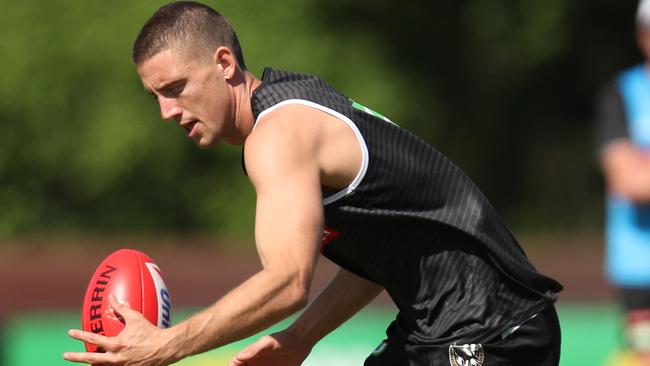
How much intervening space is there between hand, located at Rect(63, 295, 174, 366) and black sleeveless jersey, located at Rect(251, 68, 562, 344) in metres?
0.67

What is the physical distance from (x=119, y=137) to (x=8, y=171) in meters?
1.33

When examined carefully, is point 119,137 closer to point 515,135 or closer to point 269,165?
point 515,135

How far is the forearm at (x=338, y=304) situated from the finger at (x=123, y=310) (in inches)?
33.2

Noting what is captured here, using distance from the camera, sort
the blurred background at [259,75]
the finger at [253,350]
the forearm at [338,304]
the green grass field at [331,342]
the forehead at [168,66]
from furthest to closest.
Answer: the blurred background at [259,75] → the green grass field at [331,342] → the forearm at [338,304] → the finger at [253,350] → the forehead at [168,66]

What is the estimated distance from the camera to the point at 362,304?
4434 mm

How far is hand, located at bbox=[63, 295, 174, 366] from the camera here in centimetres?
343

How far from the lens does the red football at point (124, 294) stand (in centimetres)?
389

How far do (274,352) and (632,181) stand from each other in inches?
83.3

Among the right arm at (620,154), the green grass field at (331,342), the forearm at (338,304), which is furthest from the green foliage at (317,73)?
the forearm at (338,304)

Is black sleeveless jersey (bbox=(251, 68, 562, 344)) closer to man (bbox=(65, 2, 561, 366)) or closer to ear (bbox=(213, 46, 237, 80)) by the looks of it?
man (bbox=(65, 2, 561, 366))

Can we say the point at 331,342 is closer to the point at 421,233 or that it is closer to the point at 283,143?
the point at 421,233

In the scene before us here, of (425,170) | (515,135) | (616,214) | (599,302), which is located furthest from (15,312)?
(515,135)

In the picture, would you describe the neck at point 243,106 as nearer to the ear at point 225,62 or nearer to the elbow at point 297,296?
the ear at point 225,62

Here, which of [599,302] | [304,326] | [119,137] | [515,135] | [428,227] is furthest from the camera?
[515,135]
